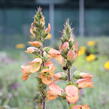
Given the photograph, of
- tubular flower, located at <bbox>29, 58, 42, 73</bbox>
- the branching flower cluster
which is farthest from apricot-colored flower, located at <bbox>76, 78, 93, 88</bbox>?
tubular flower, located at <bbox>29, 58, 42, 73</bbox>

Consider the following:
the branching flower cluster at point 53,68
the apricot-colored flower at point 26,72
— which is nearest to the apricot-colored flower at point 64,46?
the branching flower cluster at point 53,68

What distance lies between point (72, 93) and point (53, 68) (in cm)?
10

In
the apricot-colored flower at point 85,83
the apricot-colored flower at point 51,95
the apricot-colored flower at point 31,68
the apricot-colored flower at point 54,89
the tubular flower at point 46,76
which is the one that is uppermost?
the apricot-colored flower at point 31,68

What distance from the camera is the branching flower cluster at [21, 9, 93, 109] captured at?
3.51ft

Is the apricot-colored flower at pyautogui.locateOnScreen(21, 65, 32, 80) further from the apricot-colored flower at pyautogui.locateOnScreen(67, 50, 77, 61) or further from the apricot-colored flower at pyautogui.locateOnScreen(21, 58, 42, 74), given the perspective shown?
the apricot-colored flower at pyautogui.locateOnScreen(67, 50, 77, 61)

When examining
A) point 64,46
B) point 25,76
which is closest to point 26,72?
point 25,76

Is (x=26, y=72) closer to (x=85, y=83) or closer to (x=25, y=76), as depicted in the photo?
(x=25, y=76)

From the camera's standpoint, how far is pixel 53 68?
110 cm

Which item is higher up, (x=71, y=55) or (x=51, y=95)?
(x=71, y=55)

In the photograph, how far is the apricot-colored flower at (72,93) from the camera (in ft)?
3.33

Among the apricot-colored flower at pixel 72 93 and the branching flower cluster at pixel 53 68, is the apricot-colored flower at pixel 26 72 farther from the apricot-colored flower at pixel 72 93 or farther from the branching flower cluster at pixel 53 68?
the apricot-colored flower at pixel 72 93

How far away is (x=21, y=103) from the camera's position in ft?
11.2

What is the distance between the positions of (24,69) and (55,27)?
1099 centimetres

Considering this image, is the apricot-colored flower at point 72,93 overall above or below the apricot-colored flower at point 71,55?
below
